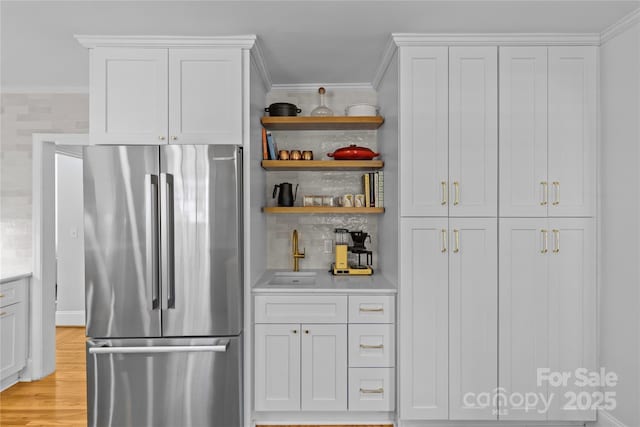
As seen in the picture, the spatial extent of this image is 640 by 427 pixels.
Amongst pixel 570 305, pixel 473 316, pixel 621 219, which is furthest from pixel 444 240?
pixel 621 219

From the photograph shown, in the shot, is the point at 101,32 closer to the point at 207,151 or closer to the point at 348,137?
the point at 207,151

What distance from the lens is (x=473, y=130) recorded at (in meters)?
2.63

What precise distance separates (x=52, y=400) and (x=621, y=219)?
13.7ft

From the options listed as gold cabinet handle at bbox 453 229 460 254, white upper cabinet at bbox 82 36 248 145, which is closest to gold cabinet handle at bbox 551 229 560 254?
gold cabinet handle at bbox 453 229 460 254

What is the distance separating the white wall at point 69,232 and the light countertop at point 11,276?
5.88 feet

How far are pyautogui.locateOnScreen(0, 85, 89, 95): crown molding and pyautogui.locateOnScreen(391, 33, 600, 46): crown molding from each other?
280 centimetres

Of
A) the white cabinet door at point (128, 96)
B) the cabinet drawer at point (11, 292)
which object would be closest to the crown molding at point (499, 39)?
the white cabinet door at point (128, 96)

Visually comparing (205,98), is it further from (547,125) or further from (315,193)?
(547,125)

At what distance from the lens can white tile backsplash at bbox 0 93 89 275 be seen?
366 centimetres

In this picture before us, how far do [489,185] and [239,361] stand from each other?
190cm

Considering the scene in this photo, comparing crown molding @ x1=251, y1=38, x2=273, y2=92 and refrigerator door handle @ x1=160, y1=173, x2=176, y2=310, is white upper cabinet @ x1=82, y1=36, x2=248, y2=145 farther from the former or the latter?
refrigerator door handle @ x1=160, y1=173, x2=176, y2=310

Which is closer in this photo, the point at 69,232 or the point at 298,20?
the point at 298,20

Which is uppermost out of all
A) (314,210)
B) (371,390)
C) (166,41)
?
(166,41)

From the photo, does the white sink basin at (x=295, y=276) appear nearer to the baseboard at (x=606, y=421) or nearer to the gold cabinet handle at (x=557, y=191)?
the gold cabinet handle at (x=557, y=191)
